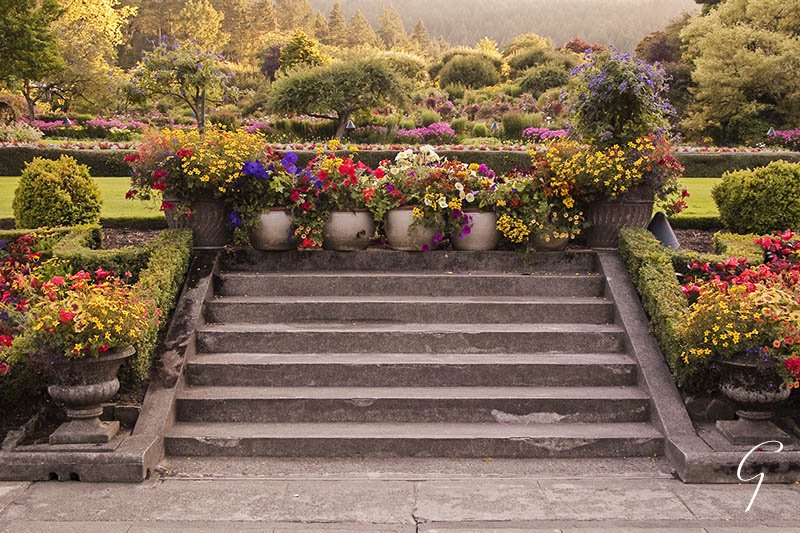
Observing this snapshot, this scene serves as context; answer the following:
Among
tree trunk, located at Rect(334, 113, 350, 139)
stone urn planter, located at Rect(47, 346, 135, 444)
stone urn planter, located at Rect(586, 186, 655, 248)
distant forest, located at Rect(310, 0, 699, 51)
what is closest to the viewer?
stone urn planter, located at Rect(47, 346, 135, 444)

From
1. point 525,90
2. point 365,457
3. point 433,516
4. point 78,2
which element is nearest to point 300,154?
point 365,457

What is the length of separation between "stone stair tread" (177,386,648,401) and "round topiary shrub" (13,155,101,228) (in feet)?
10.8

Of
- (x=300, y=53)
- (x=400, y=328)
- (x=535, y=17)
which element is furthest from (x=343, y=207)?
(x=535, y=17)

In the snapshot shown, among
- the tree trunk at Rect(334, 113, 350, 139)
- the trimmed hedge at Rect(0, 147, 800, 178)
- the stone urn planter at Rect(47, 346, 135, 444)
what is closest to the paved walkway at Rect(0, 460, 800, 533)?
the stone urn planter at Rect(47, 346, 135, 444)

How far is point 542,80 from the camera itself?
34438 millimetres

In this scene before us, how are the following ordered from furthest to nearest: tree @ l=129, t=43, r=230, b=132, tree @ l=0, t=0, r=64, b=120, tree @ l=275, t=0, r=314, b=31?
tree @ l=275, t=0, r=314, b=31
tree @ l=0, t=0, r=64, b=120
tree @ l=129, t=43, r=230, b=132

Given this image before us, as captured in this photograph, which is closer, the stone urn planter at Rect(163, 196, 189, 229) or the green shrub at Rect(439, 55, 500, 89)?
the stone urn planter at Rect(163, 196, 189, 229)

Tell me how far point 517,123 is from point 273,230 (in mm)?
18006

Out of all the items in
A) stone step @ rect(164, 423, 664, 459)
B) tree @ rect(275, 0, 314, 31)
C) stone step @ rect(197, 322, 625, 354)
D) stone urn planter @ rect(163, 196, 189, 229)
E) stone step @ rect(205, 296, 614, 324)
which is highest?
tree @ rect(275, 0, 314, 31)

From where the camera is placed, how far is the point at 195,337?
6.12 meters

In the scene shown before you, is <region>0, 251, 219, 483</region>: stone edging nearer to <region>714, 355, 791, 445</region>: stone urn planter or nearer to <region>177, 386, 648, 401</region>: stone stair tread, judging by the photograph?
<region>177, 386, 648, 401</region>: stone stair tread

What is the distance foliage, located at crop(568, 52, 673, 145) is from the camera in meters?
7.40

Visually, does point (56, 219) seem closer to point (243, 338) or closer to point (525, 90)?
point (243, 338)

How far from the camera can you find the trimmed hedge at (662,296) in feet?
18.1
